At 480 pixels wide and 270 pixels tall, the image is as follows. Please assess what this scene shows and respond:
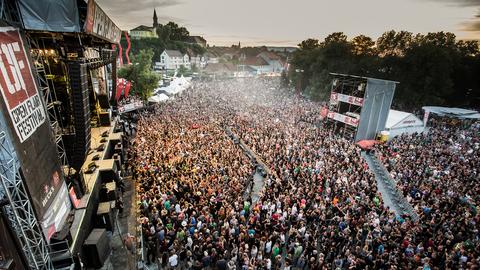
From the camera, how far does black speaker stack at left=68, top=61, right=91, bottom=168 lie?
28.1ft

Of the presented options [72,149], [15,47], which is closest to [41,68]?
[15,47]

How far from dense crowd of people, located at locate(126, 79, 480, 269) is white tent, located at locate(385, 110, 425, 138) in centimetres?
396

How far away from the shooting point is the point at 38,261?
595cm

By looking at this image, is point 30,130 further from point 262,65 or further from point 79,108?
point 262,65

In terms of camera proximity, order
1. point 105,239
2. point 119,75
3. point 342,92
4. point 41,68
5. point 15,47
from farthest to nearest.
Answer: point 119,75 → point 342,92 → point 105,239 → point 41,68 → point 15,47

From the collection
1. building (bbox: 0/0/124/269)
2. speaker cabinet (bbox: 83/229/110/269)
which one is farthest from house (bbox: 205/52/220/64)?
speaker cabinet (bbox: 83/229/110/269)

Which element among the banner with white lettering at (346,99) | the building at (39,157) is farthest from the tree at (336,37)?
the building at (39,157)

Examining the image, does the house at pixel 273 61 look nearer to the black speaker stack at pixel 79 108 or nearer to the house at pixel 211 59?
the house at pixel 211 59

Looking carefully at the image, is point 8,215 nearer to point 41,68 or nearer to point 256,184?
point 41,68

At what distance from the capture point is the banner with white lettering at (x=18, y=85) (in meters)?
5.12

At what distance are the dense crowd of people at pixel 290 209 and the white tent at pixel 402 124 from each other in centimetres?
396

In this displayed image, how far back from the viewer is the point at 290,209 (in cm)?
1105

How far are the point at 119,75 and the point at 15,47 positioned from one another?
86.4 ft

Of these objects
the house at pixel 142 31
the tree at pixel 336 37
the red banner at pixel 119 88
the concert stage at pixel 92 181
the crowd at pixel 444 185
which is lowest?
the crowd at pixel 444 185
